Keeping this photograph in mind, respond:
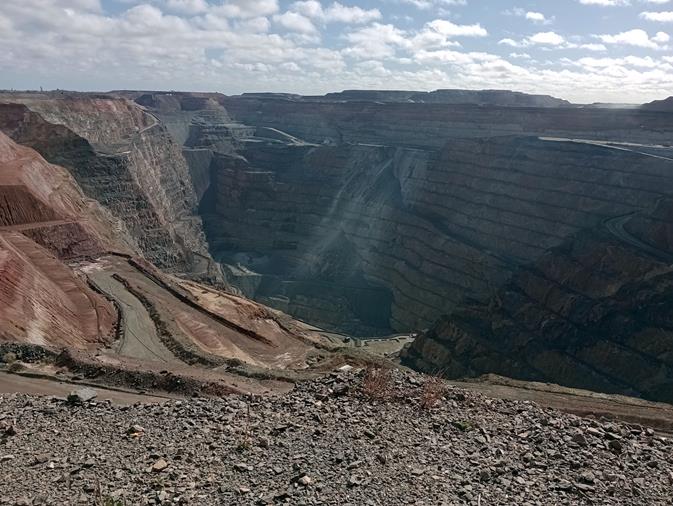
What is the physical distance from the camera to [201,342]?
31.8 meters

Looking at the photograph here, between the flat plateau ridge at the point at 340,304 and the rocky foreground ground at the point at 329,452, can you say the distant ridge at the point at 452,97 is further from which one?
the rocky foreground ground at the point at 329,452

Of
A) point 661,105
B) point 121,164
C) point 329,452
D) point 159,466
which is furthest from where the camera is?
point 661,105

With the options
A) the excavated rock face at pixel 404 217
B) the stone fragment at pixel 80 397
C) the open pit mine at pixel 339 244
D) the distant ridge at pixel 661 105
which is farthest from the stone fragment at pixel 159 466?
the distant ridge at pixel 661 105

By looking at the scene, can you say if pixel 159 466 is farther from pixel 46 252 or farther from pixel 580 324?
pixel 580 324

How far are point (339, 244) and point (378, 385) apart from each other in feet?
236

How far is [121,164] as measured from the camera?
68.0 metres

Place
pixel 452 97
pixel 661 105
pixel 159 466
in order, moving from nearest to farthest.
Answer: pixel 159 466, pixel 661 105, pixel 452 97

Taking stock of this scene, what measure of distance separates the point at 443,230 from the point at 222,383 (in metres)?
57.4

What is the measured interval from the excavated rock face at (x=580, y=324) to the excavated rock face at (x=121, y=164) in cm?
2977

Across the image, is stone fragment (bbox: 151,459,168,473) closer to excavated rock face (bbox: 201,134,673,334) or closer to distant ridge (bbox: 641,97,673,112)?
excavated rock face (bbox: 201,134,673,334)

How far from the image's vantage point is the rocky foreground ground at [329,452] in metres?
9.71

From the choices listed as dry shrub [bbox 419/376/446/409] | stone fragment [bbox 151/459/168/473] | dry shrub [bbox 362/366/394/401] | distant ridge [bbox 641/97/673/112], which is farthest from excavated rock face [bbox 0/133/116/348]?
distant ridge [bbox 641/97/673/112]

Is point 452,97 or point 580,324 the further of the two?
point 452,97

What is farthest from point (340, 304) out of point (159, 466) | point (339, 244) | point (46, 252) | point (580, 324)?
point (159, 466)
